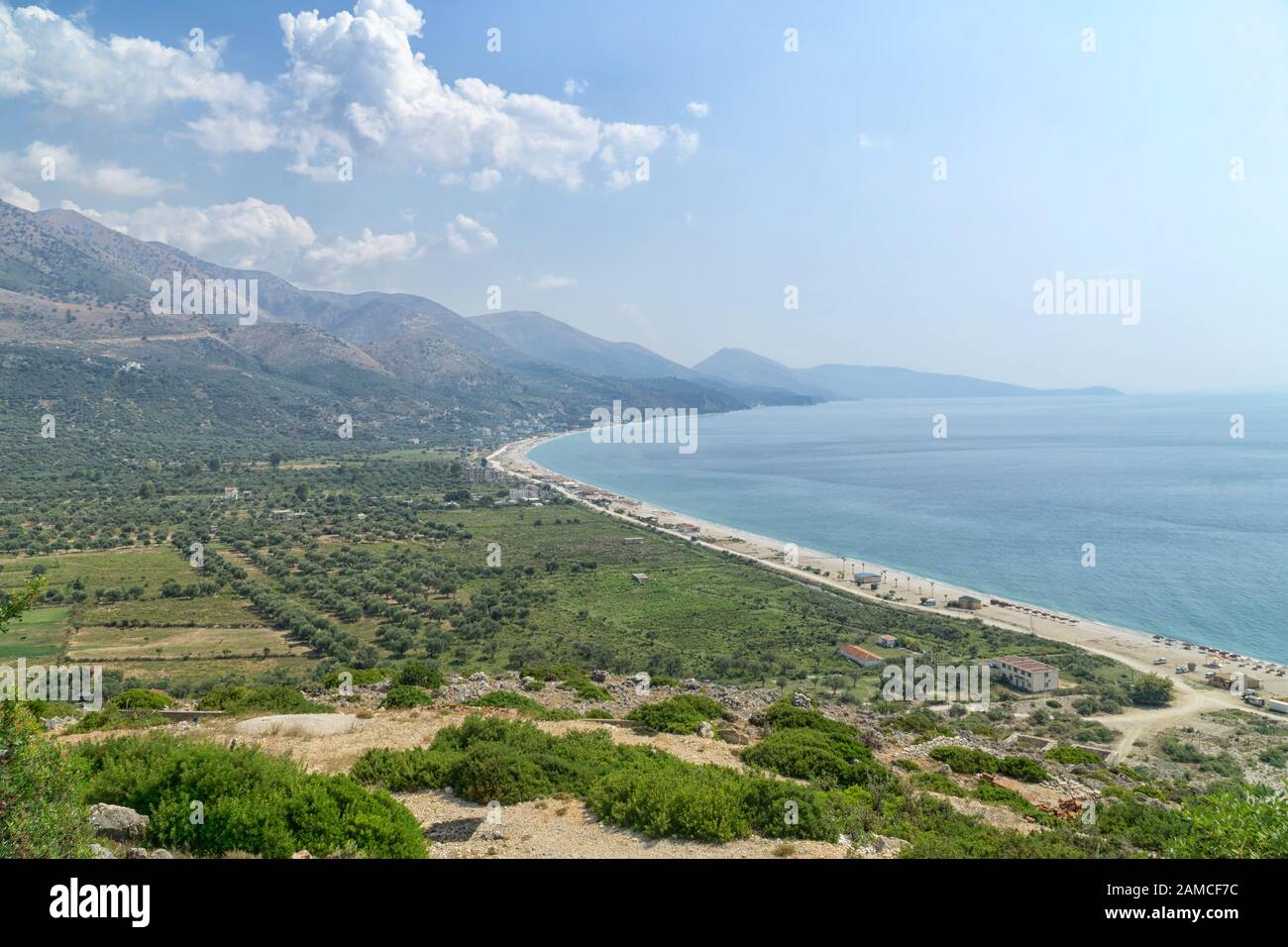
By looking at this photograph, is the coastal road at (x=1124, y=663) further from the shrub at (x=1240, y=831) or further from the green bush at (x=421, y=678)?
the green bush at (x=421, y=678)

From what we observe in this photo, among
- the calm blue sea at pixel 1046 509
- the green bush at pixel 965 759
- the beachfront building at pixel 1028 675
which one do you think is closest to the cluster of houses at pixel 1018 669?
the beachfront building at pixel 1028 675

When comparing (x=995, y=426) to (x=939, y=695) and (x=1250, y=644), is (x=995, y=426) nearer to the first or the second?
(x=1250, y=644)

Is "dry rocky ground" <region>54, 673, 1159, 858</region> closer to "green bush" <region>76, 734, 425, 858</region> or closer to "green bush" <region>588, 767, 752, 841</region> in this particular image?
"green bush" <region>588, 767, 752, 841</region>

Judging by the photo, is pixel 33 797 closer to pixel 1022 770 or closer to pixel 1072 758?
pixel 1022 770

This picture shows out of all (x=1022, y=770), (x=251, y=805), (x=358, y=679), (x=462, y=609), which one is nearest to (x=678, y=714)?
(x=1022, y=770)

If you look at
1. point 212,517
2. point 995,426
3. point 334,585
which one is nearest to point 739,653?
point 334,585

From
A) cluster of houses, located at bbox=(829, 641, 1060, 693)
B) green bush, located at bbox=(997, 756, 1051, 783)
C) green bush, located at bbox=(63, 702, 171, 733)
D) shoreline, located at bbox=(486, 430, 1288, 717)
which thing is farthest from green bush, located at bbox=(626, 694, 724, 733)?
shoreline, located at bbox=(486, 430, 1288, 717)
